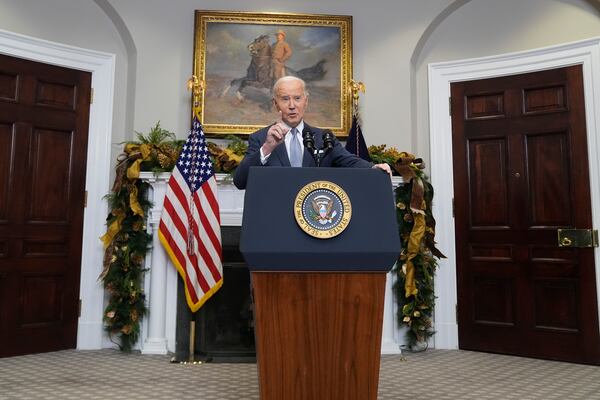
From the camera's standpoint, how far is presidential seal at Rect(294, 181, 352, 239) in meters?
1.75

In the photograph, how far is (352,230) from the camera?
1.77 metres

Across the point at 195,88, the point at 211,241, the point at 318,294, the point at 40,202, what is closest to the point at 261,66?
the point at 195,88

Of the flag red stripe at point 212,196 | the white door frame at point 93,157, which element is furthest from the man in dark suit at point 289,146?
the white door frame at point 93,157

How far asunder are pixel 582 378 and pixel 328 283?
2.75 meters

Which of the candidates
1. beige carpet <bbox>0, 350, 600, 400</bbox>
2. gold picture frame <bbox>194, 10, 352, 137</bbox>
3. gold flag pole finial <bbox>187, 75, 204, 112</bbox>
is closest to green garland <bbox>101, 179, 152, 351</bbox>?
beige carpet <bbox>0, 350, 600, 400</bbox>

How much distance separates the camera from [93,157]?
4.58 m

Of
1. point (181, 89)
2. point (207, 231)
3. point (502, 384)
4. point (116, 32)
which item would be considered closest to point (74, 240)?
point (207, 231)

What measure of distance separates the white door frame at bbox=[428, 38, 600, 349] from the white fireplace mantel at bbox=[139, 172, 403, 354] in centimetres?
60

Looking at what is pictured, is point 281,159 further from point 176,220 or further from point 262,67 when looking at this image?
point 262,67

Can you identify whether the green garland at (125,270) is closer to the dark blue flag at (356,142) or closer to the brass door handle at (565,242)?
the dark blue flag at (356,142)

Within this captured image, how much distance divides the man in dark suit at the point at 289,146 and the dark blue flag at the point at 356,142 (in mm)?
2170

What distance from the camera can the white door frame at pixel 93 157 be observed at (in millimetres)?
4398

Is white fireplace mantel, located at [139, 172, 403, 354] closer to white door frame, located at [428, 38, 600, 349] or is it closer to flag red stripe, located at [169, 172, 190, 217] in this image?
flag red stripe, located at [169, 172, 190, 217]

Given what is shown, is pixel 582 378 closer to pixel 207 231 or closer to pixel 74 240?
pixel 207 231
